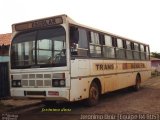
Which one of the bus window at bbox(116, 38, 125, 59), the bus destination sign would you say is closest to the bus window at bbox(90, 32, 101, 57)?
the bus destination sign

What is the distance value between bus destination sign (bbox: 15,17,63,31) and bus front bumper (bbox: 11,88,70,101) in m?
2.21

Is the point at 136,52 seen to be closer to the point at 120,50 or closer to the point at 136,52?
the point at 136,52

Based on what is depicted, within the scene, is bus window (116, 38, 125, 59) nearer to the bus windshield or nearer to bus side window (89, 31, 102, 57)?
bus side window (89, 31, 102, 57)

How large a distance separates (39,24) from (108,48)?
4162 mm

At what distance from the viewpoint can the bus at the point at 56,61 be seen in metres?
10.5

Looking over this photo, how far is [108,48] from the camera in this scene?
46.8ft

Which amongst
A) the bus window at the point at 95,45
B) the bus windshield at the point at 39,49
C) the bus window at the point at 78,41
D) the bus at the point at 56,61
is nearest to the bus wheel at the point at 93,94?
the bus at the point at 56,61

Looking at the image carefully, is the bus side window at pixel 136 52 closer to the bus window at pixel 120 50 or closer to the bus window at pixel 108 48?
the bus window at pixel 120 50

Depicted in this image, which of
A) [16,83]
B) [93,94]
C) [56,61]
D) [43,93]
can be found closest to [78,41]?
[56,61]

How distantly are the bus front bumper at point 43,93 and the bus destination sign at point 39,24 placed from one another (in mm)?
2205

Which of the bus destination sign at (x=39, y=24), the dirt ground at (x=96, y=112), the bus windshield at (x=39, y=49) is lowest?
the dirt ground at (x=96, y=112)

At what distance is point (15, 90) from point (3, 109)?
2.71 feet

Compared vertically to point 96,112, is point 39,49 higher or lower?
higher

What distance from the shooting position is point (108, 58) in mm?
14172
